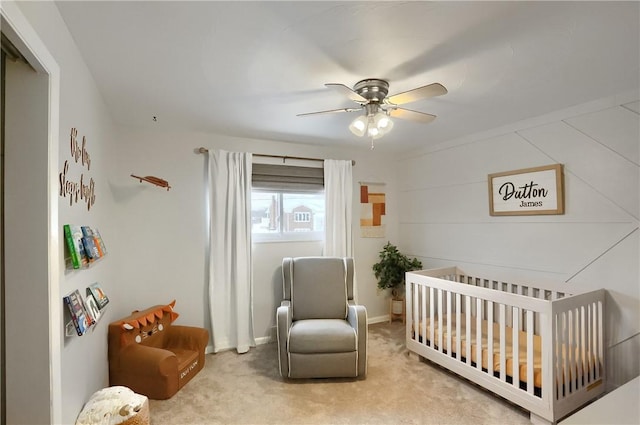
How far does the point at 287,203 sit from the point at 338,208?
613 millimetres

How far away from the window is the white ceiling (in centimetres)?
101

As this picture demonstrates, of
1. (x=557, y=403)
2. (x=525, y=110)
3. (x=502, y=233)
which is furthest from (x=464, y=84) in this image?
(x=557, y=403)

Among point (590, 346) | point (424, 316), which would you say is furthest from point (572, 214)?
point (424, 316)

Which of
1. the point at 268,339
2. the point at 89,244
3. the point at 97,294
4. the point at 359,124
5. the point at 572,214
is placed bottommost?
the point at 268,339

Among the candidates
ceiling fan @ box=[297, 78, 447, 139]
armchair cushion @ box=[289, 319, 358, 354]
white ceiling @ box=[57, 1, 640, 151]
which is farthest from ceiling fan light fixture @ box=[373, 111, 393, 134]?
armchair cushion @ box=[289, 319, 358, 354]

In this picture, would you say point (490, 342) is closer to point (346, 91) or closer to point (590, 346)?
point (590, 346)

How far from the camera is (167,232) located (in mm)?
3141

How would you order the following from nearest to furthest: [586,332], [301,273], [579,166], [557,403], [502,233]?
1. [557,403]
2. [586,332]
3. [579,166]
4. [502,233]
5. [301,273]

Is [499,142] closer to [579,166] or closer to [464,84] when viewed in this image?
[579,166]

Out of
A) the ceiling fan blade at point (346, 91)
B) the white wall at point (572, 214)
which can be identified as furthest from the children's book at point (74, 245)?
the white wall at point (572, 214)

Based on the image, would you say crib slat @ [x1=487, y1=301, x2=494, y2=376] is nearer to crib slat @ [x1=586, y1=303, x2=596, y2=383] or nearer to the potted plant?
crib slat @ [x1=586, y1=303, x2=596, y2=383]

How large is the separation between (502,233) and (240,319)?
108 inches

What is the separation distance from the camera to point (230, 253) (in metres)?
3.30

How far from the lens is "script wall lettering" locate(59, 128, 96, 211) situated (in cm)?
147
